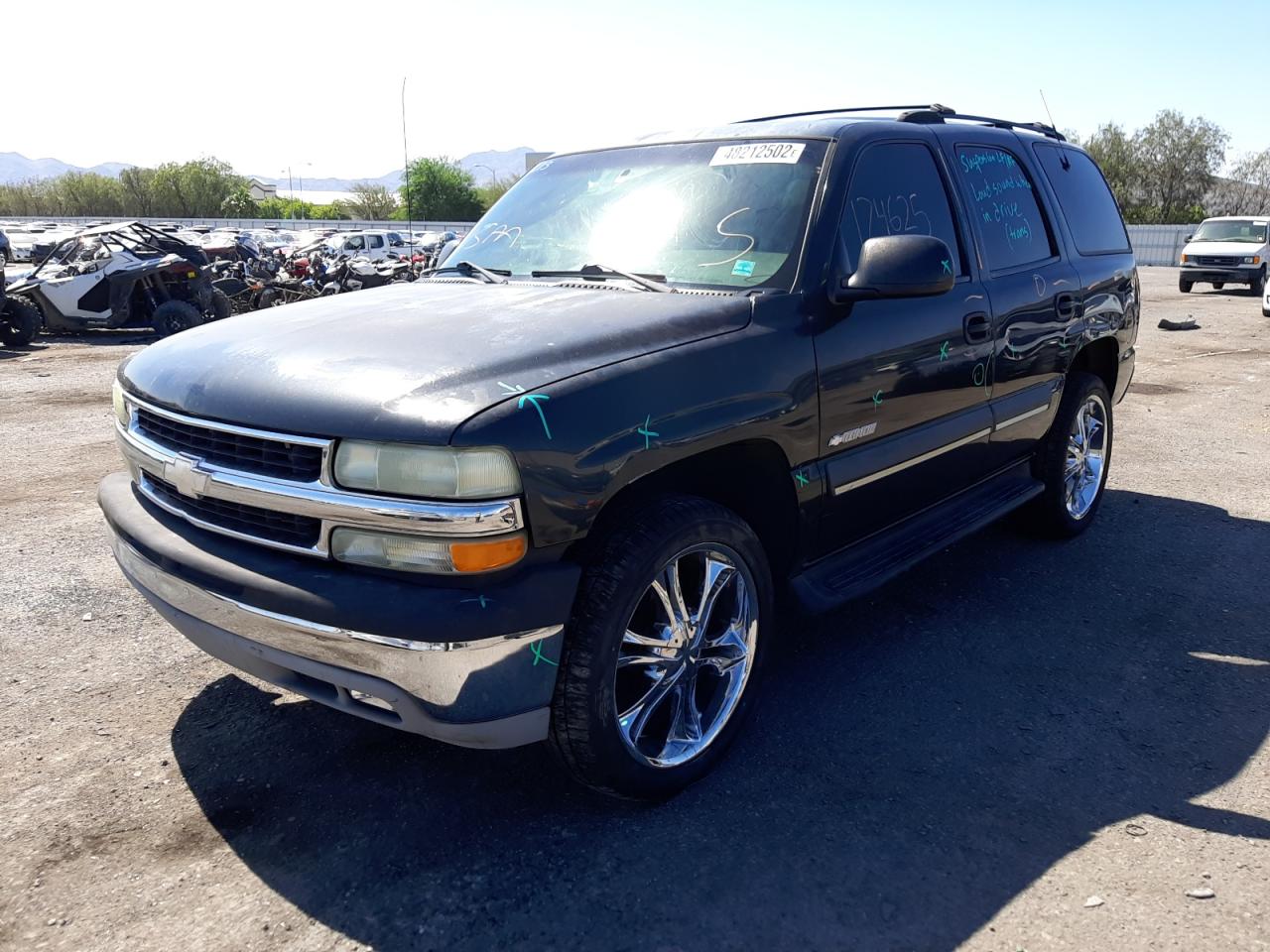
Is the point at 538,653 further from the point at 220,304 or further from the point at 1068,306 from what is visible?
the point at 220,304

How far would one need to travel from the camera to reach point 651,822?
9.28 ft

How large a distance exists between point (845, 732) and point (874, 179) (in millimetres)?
1981

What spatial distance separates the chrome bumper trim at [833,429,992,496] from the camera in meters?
3.41

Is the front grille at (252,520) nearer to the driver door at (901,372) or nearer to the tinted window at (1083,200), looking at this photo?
the driver door at (901,372)

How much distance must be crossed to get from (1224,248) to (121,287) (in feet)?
76.3

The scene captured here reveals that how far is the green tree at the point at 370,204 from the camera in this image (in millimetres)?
84800

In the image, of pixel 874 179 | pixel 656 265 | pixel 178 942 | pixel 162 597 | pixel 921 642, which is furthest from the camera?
pixel 921 642

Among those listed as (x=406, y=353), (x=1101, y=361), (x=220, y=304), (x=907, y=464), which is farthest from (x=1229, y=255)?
(x=406, y=353)

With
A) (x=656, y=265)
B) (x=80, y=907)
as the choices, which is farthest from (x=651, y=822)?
(x=656, y=265)

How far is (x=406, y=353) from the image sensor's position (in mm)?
2707

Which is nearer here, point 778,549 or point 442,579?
point 442,579

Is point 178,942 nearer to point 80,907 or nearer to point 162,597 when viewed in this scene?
point 80,907

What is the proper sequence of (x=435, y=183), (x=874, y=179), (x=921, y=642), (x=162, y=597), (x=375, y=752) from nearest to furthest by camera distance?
(x=162, y=597) < (x=375, y=752) < (x=874, y=179) < (x=921, y=642) < (x=435, y=183)

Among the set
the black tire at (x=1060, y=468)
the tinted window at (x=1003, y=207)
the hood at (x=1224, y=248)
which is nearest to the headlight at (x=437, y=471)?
the tinted window at (x=1003, y=207)
